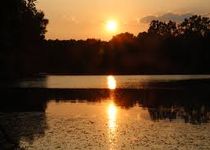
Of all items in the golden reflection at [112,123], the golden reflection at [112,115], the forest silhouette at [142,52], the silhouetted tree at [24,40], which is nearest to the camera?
the golden reflection at [112,123]

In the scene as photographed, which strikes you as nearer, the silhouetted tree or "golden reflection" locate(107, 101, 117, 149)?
"golden reflection" locate(107, 101, 117, 149)

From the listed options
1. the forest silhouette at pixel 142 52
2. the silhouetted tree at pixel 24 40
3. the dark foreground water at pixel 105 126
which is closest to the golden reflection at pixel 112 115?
the dark foreground water at pixel 105 126

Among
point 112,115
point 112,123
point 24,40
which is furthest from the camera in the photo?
point 24,40

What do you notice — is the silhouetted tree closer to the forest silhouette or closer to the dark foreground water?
the forest silhouette

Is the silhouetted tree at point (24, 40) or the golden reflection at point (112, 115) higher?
the silhouetted tree at point (24, 40)

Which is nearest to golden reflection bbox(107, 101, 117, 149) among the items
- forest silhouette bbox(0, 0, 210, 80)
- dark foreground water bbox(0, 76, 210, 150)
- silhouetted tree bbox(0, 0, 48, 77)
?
dark foreground water bbox(0, 76, 210, 150)

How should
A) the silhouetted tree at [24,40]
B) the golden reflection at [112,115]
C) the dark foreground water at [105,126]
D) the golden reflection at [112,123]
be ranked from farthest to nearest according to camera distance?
1. the silhouetted tree at [24,40]
2. the golden reflection at [112,115]
3. the golden reflection at [112,123]
4. the dark foreground water at [105,126]

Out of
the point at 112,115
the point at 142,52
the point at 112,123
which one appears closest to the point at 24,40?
the point at 142,52

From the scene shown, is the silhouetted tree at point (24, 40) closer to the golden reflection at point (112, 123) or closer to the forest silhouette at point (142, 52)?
the forest silhouette at point (142, 52)

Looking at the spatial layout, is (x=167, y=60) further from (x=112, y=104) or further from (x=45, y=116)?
(x=45, y=116)

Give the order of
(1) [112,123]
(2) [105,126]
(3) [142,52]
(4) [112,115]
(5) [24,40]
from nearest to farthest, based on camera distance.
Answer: (2) [105,126] < (1) [112,123] < (4) [112,115] < (5) [24,40] < (3) [142,52]

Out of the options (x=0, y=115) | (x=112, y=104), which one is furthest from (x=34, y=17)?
(x=0, y=115)

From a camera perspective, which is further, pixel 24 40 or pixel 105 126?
pixel 24 40

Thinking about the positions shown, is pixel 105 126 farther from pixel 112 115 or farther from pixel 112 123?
pixel 112 115
